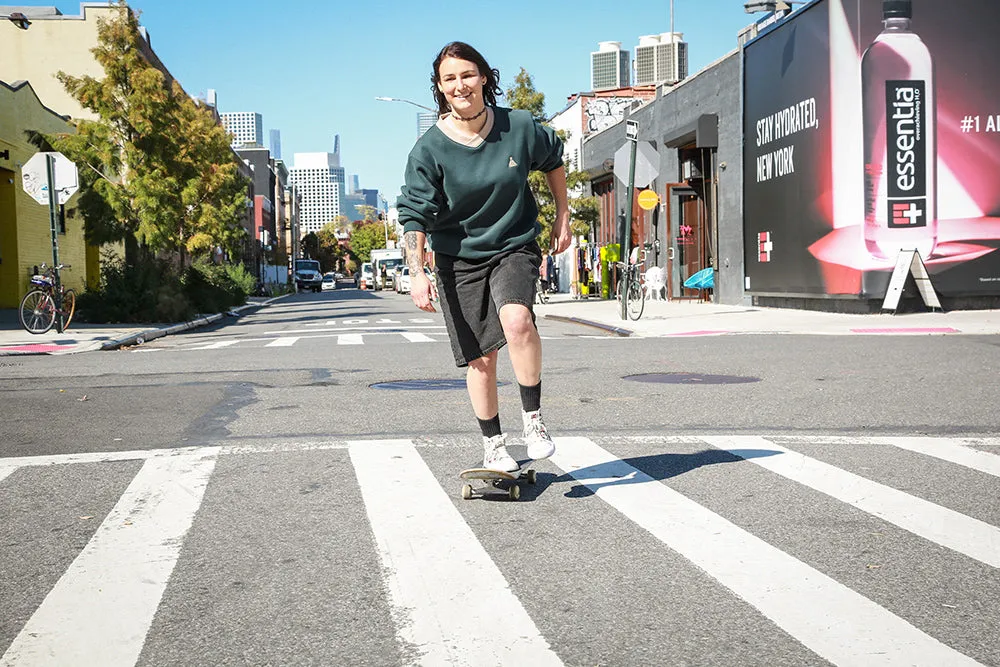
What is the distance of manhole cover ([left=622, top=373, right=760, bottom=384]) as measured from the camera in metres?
10.0

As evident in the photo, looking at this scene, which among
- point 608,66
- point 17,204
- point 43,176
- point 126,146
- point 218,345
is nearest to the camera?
point 218,345

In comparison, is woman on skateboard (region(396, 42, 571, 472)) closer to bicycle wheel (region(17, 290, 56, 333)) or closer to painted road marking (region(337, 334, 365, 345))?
painted road marking (region(337, 334, 365, 345))

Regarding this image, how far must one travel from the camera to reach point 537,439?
5.12 m

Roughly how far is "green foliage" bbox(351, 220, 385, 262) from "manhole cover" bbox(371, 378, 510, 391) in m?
161

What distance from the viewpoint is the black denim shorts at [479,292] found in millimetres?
5109

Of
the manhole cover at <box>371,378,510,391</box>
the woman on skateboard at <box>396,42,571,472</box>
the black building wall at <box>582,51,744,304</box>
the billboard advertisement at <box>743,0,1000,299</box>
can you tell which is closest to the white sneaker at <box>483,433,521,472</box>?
the woman on skateboard at <box>396,42,571,472</box>

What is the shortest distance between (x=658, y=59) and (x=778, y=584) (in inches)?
2360

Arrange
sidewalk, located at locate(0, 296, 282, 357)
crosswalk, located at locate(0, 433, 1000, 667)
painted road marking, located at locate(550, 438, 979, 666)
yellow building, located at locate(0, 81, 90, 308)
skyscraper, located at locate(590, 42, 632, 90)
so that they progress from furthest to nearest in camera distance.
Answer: skyscraper, located at locate(590, 42, 632, 90) → yellow building, located at locate(0, 81, 90, 308) → sidewalk, located at locate(0, 296, 282, 357) → crosswalk, located at locate(0, 433, 1000, 667) → painted road marking, located at locate(550, 438, 979, 666)

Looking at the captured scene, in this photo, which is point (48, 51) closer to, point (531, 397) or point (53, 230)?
point (53, 230)

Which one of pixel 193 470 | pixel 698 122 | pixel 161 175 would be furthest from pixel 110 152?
pixel 193 470

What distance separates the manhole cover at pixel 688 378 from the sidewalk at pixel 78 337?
364 inches

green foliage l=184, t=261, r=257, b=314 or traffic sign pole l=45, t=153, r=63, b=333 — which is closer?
traffic sign pole l=45, t=153, r=63, b=333

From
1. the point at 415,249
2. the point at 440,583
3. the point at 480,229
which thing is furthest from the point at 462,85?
the point at 440,583

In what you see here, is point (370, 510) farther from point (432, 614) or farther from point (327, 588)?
point (432, 614)
